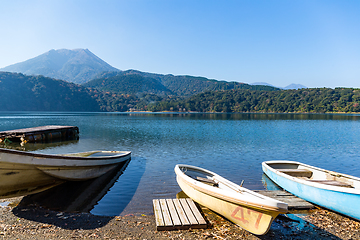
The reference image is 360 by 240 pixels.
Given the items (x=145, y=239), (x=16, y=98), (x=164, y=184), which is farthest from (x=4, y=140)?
(x=16, y=98)

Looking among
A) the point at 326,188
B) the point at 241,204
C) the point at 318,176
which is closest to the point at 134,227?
the point at 241,204

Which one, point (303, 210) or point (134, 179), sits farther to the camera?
point (134, 179)

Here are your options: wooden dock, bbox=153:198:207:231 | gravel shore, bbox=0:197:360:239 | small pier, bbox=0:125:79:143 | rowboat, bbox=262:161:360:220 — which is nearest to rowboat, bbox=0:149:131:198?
gravel shore, bbox=0:197:360:239

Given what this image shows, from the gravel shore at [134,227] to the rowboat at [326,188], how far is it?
507 millimetres

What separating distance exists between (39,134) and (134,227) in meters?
30.8

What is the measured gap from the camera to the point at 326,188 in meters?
8.99

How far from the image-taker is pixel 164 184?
1310 centimetres

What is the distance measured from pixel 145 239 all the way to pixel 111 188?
6.46m

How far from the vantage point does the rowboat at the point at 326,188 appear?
8.21 meters

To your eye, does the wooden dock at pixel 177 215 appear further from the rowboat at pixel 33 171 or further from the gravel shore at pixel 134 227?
the rowboat at pixel 33 171

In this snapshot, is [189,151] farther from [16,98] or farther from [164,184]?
[16,98]

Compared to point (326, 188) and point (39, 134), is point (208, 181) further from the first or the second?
point (39, 134)

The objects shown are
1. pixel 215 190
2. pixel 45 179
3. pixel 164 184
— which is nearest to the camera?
pixel 215 190

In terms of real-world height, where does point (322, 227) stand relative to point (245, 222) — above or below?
below
